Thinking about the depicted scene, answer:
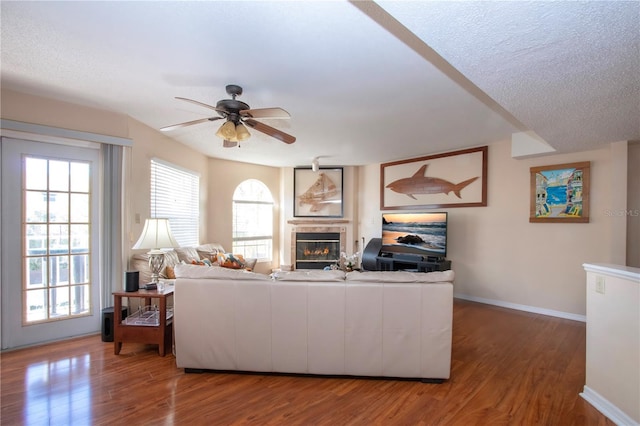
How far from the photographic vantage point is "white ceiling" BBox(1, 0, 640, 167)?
1.40m

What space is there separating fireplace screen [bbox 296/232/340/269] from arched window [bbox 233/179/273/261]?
28.6 inches

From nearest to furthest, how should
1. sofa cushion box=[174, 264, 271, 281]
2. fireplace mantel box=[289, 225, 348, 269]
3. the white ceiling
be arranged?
the white ceiling
sofa cushion box=[174, 264, 271, 281]
fireplace mantel box=[289, 225, 348, 269]

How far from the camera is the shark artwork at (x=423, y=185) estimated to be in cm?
505

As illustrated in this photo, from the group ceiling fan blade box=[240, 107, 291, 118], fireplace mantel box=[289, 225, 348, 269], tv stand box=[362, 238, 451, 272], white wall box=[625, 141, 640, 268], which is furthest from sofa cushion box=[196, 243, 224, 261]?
white wall box=[625, 141, 640, 268]

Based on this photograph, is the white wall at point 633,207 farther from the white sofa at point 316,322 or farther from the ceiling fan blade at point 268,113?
the ceiling fan blade at point 268,113

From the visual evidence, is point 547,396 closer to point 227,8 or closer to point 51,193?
point 227,8

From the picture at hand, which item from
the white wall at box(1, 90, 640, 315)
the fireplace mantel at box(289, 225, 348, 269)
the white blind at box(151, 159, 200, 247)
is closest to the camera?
the white wall at box(1, 90, 640, 315)

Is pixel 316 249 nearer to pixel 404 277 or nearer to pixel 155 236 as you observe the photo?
pixel 155 236

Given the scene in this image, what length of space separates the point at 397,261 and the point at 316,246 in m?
2.09

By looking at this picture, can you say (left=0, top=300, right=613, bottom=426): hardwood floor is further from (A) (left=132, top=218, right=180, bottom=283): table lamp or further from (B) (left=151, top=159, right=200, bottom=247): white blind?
(B) (left=151, top=159, right=200, bottom=247): white blind

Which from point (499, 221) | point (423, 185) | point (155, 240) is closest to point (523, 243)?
point (499, 221)

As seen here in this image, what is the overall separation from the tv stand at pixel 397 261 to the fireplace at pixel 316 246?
945mm

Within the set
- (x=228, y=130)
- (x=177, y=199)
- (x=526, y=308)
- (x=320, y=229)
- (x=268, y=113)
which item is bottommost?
(x=526, y=308)

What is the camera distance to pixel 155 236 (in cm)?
297
